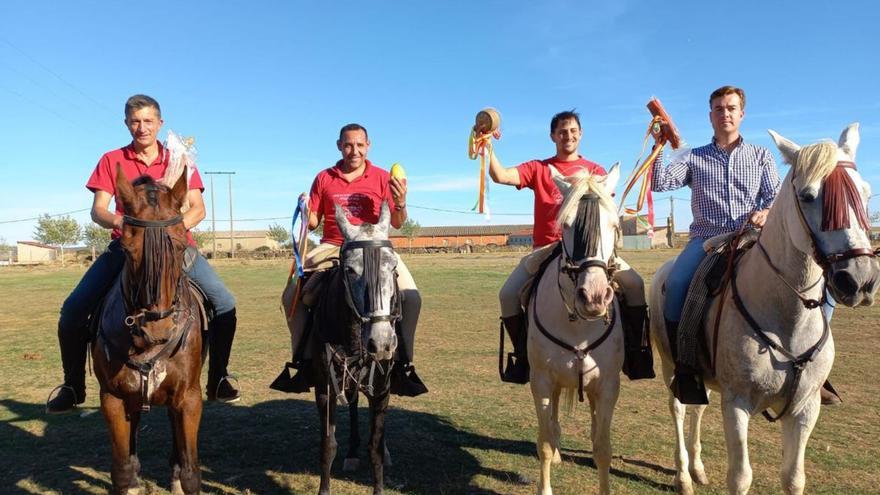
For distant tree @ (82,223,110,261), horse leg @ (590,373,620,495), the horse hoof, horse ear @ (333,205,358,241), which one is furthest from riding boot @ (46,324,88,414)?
distant tree @ (82,223,110,261)

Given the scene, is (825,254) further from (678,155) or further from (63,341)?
(63,341)

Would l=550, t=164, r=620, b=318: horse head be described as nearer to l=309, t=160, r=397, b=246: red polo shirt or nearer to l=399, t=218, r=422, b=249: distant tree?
l=309, t=160, r=397, b=246: red polo shirt

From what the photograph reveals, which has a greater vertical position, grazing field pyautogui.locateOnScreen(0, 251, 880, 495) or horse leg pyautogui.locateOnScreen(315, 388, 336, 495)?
horse leg pyautogui.locateOnScreen(315, 388, 336, 495)

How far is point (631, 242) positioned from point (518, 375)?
8859 centimetres

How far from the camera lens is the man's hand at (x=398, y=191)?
464cm

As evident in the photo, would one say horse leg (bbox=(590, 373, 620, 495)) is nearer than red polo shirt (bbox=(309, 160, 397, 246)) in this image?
Yes

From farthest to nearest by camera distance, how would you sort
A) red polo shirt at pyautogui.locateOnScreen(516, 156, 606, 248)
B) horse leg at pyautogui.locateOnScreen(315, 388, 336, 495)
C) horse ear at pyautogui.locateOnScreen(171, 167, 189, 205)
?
1. red polo shirt at pyautogui.locateOnScreen(516, 156, 606, 248)
2. horse leg at pyautogui.locateOnScreen(315, 388, 336, 495)
3. horse ear at pyautogui.locateOnScreen(171, 167, 189, 205)

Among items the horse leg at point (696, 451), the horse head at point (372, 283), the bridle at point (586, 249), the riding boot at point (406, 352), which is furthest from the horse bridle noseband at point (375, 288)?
the horse leg at point (696, 451)

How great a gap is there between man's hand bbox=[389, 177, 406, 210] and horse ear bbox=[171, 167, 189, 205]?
1.61 m

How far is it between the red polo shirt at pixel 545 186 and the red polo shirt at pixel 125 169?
2872 millimetres

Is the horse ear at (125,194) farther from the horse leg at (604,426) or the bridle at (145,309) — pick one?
the horse leg at (604,426)

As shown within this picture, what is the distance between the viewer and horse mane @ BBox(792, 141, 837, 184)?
119 inches

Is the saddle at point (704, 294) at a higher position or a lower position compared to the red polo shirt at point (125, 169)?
lower

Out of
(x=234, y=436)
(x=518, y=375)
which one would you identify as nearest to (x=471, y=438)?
(x=518, y=375)
